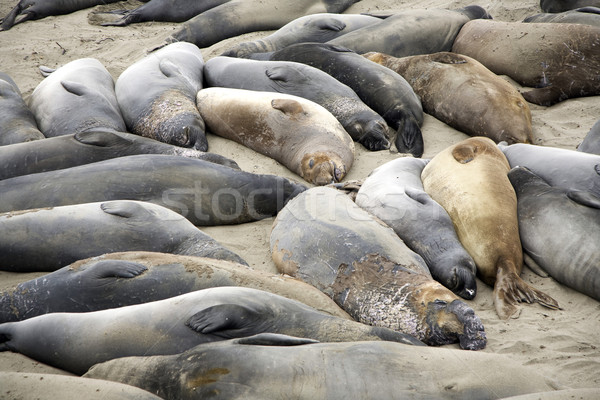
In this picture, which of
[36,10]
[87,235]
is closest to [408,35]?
[87,235]

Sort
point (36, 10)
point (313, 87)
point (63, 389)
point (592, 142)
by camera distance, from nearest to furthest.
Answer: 1. point (63, 389)
2. point (592, 142)
3. point (313, 87)
4. point (36, 10)

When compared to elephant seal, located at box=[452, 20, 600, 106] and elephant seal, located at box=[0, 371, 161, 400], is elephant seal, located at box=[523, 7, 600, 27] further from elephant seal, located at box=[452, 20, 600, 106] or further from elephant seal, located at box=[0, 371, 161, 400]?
elephant seal, located at box=[0, 371, 161, 400]

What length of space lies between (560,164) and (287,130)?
8.05 feet

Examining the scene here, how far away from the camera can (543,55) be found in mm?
6848

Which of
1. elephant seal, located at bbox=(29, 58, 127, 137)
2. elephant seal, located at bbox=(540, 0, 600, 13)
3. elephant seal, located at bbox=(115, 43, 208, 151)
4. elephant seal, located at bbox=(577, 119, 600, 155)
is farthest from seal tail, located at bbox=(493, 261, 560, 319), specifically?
elephant seal, located at bbox=(540, 0, 600, 13)

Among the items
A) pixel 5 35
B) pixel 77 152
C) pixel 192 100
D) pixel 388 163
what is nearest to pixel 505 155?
pixel 388 163

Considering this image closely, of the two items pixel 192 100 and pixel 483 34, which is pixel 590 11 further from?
pixel 192 100

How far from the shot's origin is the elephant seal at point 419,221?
4.19 m

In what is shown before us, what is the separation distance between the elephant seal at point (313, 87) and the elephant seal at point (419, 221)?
102cm

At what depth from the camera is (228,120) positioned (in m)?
6.26

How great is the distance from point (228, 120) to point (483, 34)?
332 centimetres

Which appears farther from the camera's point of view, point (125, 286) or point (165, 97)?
point (165, 97)

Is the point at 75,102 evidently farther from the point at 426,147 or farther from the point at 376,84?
the point at 426,147

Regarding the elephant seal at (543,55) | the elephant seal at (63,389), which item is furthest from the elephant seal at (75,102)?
the elephant seal at (543,55)
